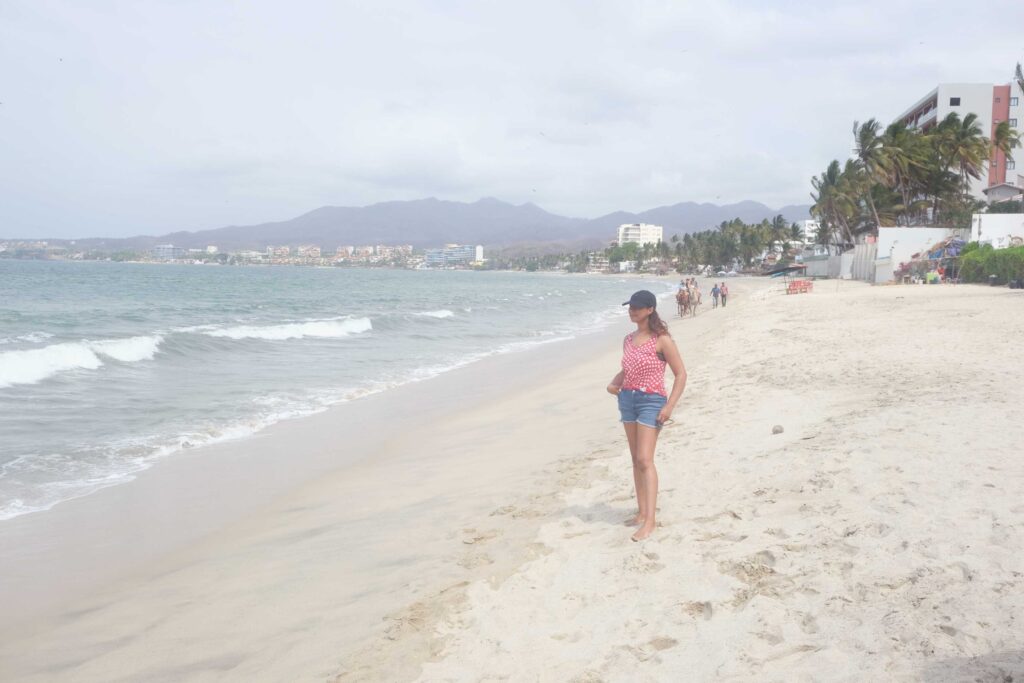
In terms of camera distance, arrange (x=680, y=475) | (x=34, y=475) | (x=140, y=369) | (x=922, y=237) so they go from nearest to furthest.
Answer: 1. (x=680, y=475)
2. (x=34, y=475)
3. (x=140, y=369)
4. (x=922, y=237)

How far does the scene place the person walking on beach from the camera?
4.50 metres

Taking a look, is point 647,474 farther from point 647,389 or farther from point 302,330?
point 302,330

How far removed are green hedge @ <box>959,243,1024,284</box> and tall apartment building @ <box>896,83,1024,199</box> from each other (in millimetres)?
35904

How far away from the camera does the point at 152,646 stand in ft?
13.3

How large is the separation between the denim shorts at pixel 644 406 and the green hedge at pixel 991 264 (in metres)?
26.4

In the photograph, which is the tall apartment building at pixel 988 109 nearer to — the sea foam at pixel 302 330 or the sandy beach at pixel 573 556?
the sea foam at pixel 302 330

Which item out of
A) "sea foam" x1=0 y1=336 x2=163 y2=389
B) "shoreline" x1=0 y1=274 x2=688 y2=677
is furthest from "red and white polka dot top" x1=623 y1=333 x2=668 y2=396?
"sea foam" x1=0 y1=336 x2=163 y2=389

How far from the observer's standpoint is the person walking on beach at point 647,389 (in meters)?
4.50

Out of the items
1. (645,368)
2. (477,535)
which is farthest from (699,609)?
(477,535)

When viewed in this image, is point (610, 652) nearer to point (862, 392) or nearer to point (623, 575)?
point (623, 575)

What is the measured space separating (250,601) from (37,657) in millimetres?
1091

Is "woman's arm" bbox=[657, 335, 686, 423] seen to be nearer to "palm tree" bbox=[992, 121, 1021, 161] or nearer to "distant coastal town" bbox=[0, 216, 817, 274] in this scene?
"palm tree" bbox=[992, 121, 1021, 161]

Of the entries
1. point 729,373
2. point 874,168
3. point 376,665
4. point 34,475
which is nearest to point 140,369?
point 34,475

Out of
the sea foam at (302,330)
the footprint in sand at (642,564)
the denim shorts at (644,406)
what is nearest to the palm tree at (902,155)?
the sea foam at (302,330)
